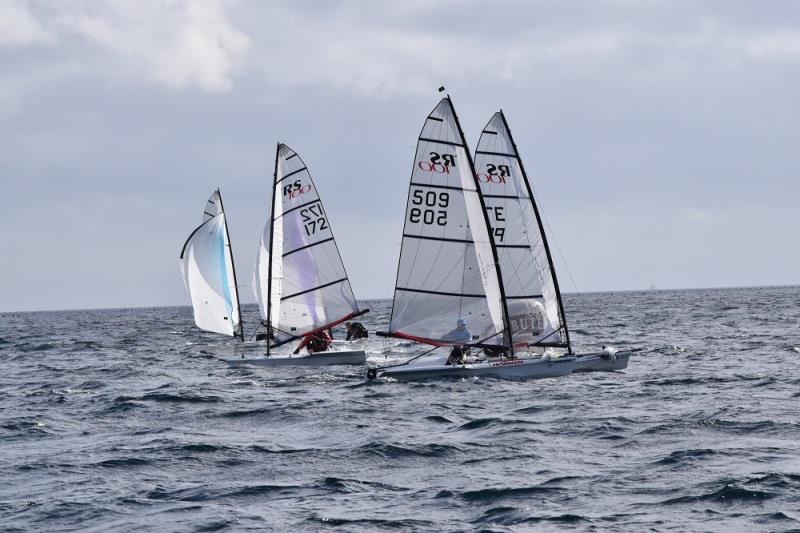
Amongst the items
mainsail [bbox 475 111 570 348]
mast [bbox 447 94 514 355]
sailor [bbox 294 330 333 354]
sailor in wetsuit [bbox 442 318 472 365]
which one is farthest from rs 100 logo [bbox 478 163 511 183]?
sailor [bbox 294 330 333 354]

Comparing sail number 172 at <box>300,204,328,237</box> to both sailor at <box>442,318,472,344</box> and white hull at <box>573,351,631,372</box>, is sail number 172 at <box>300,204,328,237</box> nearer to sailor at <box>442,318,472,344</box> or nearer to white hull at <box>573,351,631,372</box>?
sailor at <box>442,318,472,344</box>

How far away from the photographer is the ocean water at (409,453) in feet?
50.6

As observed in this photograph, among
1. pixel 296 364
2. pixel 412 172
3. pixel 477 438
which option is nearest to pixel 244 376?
pixel 296 364

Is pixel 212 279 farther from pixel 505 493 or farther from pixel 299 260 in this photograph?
pixel 505 493

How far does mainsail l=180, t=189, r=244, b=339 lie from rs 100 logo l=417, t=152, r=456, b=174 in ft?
79.5

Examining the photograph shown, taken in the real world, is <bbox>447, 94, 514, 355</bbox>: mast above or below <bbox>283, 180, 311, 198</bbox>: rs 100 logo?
below

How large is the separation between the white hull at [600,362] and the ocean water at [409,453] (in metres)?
0.42

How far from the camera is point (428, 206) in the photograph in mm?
32031

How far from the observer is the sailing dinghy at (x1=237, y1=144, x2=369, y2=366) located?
135 ft

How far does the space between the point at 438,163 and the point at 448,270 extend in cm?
313

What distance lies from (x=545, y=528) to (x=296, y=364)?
2553 centimetres

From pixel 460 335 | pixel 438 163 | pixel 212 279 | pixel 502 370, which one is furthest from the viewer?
pixel 212 279

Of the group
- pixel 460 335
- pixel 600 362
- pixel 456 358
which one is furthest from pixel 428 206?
pixel 600 362

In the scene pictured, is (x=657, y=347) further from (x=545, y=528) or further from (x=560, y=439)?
(x=545, y=528)
